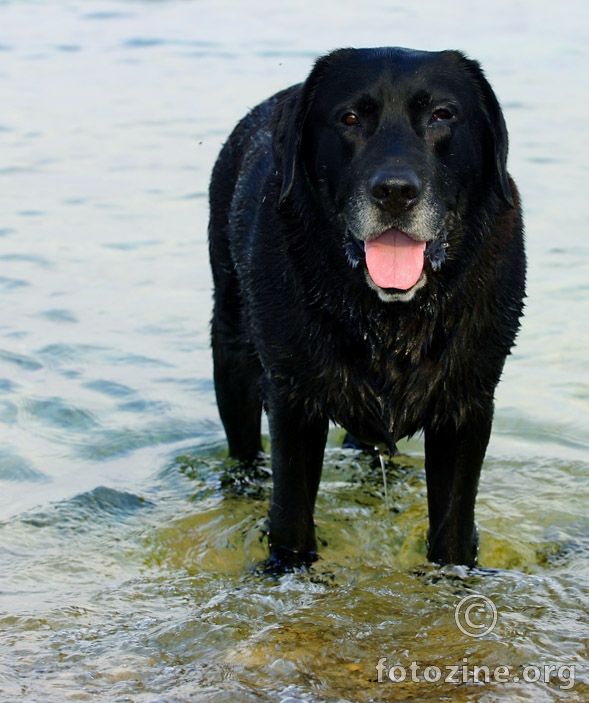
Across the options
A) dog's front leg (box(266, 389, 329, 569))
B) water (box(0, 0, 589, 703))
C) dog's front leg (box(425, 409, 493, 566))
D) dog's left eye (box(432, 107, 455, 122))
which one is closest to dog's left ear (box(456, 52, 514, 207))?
dog's left eye (box(432, 107, 455, 122))

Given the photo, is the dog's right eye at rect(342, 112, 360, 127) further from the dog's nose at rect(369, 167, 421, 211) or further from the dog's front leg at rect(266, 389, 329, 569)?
the dog's front leg at rect(266, 389, 329, 569)

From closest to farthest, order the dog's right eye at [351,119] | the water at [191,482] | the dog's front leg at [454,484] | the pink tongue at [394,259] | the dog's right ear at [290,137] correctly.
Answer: the water at [191,482] → the pink tongue at [394,259] → the dog's right eye at [351,119] → the dog's right ear at [290,137] → the dog's front leg at [454,484]

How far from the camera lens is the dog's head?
3.99m

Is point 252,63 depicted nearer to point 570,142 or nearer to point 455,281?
point 570,142

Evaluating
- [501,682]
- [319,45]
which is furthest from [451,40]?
[501,682]

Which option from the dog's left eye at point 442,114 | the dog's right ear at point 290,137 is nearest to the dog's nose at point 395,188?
the dog's left eye at point 442,114

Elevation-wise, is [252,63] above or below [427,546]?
above

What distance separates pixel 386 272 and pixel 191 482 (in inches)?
83.6

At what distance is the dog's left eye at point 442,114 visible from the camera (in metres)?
4.13

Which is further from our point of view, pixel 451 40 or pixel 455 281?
pixel 451 40

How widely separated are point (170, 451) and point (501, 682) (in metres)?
2.83

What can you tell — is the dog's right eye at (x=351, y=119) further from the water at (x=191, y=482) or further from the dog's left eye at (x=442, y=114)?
the water at (x=191, y=482)

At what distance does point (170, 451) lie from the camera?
6199 mm

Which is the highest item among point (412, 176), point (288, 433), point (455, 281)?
point (412, 176)
